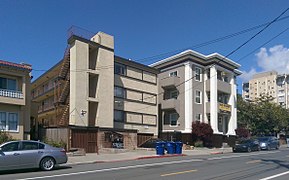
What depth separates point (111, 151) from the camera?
96.8ft

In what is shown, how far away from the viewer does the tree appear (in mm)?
41231

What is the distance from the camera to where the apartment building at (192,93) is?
43.2 meters

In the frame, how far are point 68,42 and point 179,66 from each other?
1584 cm

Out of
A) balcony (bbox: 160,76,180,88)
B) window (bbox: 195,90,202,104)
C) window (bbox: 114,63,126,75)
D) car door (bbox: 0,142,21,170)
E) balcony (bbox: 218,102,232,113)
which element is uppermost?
window (bbox: 114,63,126,75)

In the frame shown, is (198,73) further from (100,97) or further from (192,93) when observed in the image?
(100,97)

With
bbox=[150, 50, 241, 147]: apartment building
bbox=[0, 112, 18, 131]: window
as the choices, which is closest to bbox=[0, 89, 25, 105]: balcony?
bbox=[0, 112, 18, 131]: window

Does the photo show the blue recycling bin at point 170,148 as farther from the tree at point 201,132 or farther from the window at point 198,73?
the window at point 198,73

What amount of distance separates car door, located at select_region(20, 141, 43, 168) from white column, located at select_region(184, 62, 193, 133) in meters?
27.8

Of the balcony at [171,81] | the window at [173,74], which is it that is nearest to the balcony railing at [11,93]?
the balcony at [171,81]

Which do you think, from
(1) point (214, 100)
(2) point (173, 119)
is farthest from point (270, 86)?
(2) point (173, 119)

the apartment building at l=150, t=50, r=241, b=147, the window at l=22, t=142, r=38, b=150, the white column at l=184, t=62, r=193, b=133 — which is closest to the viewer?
the window at l=22, t=142, r=38, b=150

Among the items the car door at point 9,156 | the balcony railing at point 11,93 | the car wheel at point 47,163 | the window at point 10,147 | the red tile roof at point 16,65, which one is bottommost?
the car wheel at point 47,163

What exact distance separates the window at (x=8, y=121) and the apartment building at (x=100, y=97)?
313 centimetres

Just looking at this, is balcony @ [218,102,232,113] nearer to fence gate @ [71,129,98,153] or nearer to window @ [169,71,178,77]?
window @ [169,71,178,77]
